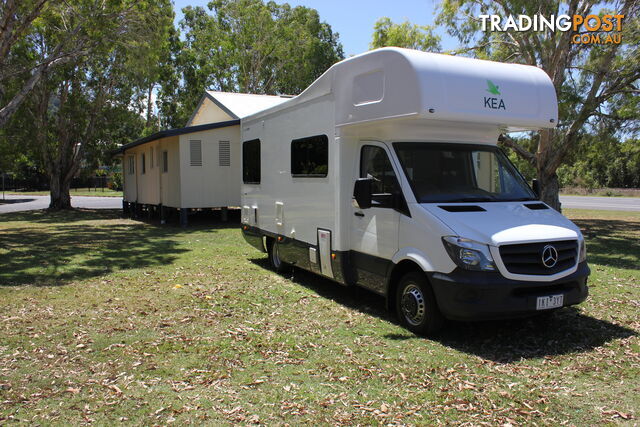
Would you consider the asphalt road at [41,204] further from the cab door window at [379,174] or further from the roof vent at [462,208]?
the roof vent at [462,208]

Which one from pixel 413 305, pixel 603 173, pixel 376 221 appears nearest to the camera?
pixel 413 305

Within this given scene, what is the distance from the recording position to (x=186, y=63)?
3909 cm

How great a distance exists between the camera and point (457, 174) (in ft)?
20.0

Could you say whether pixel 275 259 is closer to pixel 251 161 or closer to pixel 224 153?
pixel 251 161

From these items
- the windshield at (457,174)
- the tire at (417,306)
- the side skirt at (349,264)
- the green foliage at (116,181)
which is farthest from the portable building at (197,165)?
the green foliage at (116,181)

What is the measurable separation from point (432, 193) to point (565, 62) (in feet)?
33.1

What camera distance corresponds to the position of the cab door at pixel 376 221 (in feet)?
19.6

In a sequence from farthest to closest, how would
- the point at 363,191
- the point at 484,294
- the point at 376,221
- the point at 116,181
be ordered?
the point at 116,181, the point at 376,221, the point at 363,191, the point at 484,294

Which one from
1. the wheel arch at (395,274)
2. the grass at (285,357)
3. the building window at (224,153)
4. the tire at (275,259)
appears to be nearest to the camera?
the grass at (285,357)

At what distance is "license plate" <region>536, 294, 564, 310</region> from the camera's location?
517 cm

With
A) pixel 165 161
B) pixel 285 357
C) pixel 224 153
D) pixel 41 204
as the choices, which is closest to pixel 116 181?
pixel 41 204

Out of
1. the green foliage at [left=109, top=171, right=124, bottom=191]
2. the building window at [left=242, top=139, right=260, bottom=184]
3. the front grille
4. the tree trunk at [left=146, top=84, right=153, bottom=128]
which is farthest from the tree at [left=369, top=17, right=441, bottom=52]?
the green foliage at [left=109, top=171, right=124, bottom=191]

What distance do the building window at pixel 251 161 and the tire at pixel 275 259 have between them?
1214 mm

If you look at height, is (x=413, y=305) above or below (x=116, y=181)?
below
